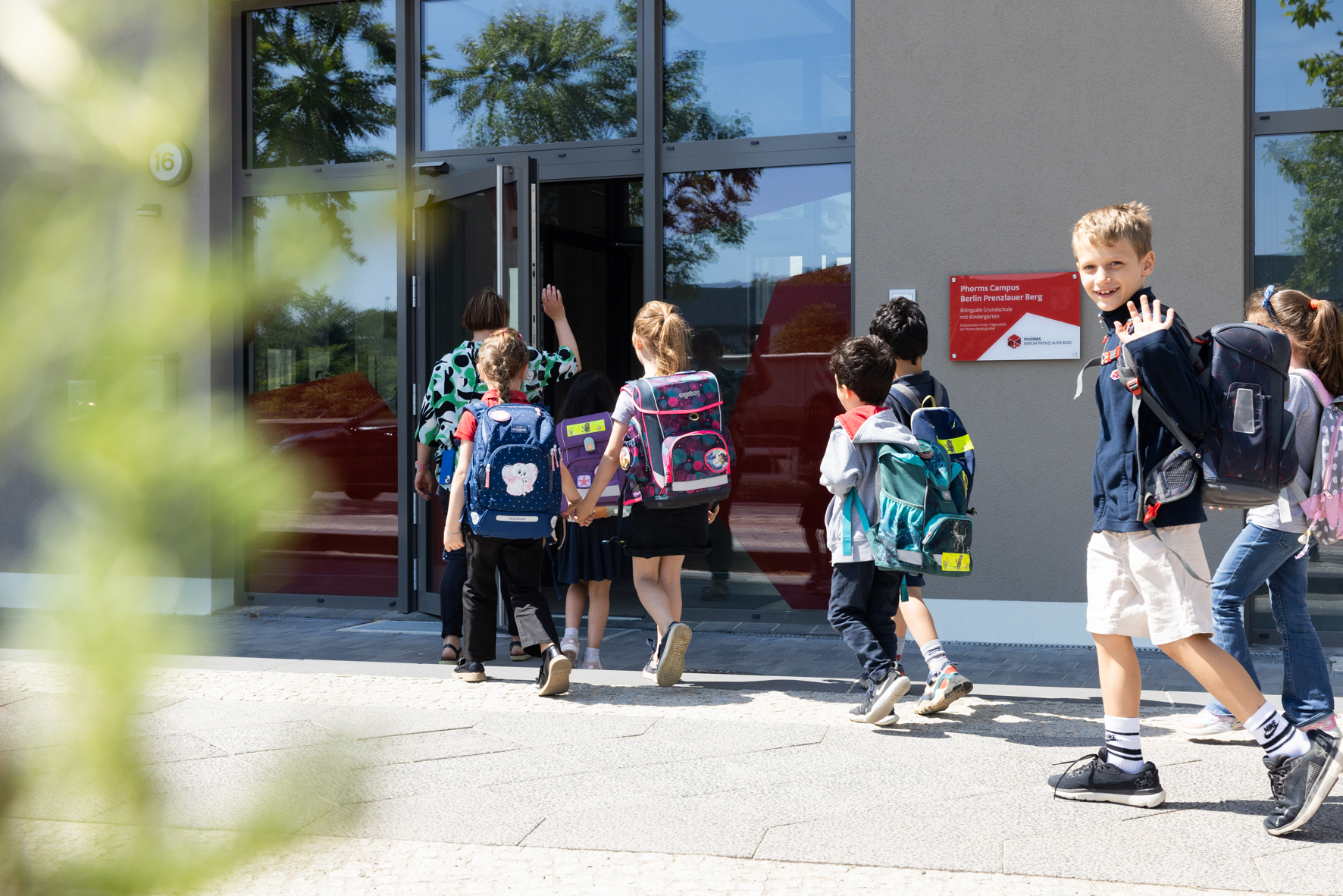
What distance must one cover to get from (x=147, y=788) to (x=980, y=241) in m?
6.49

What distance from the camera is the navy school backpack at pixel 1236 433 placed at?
344cm

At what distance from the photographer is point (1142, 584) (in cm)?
361

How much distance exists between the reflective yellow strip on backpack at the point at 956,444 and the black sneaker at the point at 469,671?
8.17 ft

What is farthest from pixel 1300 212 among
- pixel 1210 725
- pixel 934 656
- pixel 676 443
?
pixel 676 443

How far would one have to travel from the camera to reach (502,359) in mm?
5434

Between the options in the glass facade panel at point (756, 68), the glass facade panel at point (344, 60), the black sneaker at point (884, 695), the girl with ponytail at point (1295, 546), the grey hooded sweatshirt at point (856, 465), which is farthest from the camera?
the glass facade panel at point (344, 60)

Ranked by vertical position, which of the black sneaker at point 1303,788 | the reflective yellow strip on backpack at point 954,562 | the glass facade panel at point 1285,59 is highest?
the glass facade panel at point 1285,59

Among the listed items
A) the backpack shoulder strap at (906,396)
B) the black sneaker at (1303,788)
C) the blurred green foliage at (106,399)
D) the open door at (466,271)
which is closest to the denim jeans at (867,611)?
the backpack shoulder strap at (906,396)

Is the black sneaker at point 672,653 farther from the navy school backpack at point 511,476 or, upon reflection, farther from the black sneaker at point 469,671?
the black sneaker at point 469,671

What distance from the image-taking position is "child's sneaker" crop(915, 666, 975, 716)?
15.8ft

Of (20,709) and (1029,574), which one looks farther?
(1029,574)

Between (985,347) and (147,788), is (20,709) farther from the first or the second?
(985,347)

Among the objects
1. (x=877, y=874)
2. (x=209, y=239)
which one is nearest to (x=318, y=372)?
(x=877, y=874)

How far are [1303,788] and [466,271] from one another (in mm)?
5543
